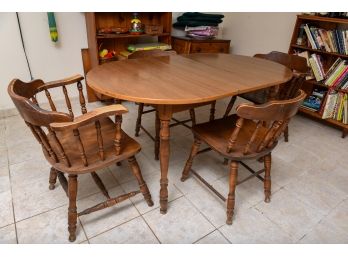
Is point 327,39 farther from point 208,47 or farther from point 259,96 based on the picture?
point 208,47

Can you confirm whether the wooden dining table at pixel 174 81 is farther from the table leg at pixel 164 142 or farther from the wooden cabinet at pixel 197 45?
the wooden cabinet at pixel 197 45

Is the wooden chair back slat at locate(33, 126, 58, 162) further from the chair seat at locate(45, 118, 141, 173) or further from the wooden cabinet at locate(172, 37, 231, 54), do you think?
the wooden cabinet at locate(172, 37, 231, 54)

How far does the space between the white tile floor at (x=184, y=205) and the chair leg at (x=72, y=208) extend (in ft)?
0.22

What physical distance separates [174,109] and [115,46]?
6.79ft

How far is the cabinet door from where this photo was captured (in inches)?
122

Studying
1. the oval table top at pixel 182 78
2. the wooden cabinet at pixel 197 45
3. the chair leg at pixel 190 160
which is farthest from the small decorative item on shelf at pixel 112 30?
the chair leg at pixel 190 160

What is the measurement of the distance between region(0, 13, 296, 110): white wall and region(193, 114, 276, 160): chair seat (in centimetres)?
199

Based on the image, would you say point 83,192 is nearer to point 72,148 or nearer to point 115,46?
point 72,148

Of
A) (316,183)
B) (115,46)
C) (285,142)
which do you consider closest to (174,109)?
(316,183)

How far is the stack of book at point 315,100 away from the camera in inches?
108

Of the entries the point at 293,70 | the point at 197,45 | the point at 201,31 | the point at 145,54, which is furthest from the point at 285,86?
the point at 201,31

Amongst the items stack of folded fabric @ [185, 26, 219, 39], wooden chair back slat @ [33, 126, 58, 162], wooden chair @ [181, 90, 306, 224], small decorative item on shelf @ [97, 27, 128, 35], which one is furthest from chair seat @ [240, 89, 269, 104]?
wooden chair back slat @ [33, 126, 58, 162]
